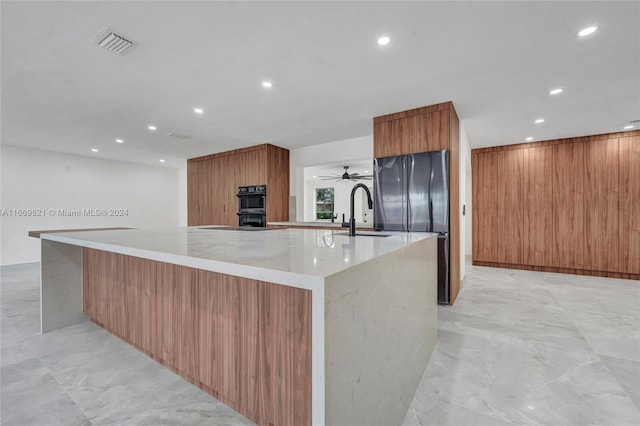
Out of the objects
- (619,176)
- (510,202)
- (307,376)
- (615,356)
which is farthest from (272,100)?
(619,176)

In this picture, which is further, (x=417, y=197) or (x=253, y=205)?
(x=253, y=205)

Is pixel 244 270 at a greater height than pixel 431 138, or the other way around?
pixel 431 138

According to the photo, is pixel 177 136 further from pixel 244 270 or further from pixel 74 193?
pixel 244 270

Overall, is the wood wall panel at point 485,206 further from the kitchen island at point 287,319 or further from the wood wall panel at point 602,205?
the kitchen island at point 287,319

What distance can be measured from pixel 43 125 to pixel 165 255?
16.1 feet

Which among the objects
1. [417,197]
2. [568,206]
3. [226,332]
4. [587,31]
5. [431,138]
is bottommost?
[226,332]

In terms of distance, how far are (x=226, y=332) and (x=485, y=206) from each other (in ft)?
19.0

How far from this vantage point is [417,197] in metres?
3.50

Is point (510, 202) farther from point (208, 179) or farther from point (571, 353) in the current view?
point (208, 179)

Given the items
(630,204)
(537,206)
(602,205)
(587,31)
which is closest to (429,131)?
(587,31)

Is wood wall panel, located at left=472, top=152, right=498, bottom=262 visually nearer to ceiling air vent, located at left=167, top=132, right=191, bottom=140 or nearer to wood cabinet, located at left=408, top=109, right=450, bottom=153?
wood cabinet, located at left=408, top=109, right=450, bottom=153

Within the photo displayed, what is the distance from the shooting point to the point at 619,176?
4555 mm

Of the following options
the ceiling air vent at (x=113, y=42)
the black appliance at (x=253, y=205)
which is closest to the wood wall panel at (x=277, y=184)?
the black appliance at (x=253, y=205)

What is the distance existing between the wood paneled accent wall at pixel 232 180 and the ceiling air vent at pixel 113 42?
10.6 feet
